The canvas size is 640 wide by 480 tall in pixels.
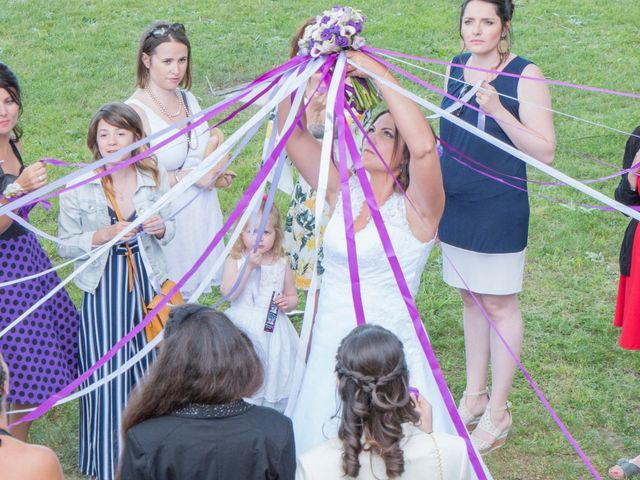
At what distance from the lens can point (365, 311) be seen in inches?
153

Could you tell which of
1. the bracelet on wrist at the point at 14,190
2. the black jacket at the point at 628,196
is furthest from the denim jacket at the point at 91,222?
the black jacket at the point at 628,196

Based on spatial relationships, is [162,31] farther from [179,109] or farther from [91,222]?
[91,222]

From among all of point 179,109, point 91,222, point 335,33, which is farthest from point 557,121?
point 335,33

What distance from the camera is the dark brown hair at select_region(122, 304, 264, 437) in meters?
2.83

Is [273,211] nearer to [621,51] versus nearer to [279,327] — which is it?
[279,327]

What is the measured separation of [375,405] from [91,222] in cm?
224

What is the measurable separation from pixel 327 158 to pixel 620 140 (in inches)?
240

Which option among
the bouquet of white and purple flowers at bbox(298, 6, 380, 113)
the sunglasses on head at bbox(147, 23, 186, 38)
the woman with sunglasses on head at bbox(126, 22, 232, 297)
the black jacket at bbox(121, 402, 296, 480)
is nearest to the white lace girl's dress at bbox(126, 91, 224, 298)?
the woman with sunglasses on head at bbox(126, 22, 232, 297)

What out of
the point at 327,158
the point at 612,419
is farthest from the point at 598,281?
the point at 327,158

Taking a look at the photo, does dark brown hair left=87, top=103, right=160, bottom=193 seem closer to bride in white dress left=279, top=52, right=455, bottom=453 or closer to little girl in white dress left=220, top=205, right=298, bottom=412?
little girl in white dress left=220, top=205, right=298, bottom=412

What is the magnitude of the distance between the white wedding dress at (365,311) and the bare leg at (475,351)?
1109 millimetres

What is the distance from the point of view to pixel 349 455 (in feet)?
9.11

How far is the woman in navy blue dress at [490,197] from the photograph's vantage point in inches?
175

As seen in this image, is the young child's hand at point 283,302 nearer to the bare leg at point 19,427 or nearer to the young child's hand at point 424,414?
the bare leg at point 19,427
